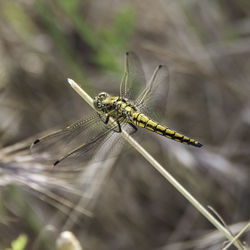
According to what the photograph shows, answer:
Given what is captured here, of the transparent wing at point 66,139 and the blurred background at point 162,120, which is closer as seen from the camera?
the transparent wing at point 66,139

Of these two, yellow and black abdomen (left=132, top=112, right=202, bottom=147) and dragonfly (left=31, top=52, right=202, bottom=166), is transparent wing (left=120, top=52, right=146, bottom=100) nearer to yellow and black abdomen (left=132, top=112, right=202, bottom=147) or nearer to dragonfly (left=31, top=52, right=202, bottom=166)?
dragonfly (left=31, top=52, right=202, bottom=166)

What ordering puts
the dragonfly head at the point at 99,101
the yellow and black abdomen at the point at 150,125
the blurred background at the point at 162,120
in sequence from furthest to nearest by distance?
the blurred background at the point at 162,120 → the yellow and black abdomen at the point at 150,125 → the dragonfly head at the point at 99,101

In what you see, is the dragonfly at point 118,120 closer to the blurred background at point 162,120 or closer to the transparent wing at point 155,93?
the transparent wing at point 155,93

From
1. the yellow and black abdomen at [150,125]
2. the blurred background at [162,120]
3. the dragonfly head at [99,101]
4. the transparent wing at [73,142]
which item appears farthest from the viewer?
the blurred background at [162,120]

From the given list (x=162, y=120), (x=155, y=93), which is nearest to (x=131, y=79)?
(x=155, y=93)

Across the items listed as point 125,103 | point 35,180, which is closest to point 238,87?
point 125,103

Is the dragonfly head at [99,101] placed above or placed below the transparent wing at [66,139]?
above

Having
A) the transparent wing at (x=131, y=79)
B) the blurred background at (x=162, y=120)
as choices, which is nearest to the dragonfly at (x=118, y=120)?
the transparent wing at (x=131, y=79)

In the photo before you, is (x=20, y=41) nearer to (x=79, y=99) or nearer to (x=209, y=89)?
(x=79, y=99)
